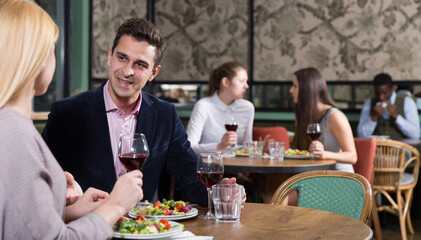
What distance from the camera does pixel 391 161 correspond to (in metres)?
4.77

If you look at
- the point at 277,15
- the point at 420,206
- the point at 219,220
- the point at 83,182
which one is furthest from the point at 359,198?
the point at 277,15

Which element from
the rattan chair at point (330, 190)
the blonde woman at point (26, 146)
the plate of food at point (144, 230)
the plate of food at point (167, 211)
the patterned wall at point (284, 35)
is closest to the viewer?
the blonde woman at point (26, 146)

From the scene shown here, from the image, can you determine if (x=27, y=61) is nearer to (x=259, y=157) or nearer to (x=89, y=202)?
(x=89, y=202)

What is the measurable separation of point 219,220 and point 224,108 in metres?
2.93

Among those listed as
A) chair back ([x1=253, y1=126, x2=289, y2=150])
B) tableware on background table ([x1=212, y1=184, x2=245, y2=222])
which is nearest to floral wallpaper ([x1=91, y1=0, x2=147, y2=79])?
chair back ([x1=253, y1=126, x2=289, y2=150])

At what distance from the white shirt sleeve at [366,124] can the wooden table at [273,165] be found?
8.80 ft

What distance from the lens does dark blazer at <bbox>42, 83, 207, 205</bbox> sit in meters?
2.14

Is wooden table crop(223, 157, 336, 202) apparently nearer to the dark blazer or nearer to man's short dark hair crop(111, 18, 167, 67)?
the dark blazer

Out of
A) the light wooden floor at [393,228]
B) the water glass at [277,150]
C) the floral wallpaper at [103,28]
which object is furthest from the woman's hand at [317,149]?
the floral wallpaper at [103,28]

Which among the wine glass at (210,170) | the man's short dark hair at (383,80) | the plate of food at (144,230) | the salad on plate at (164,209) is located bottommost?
the salad on plate at (164,209)

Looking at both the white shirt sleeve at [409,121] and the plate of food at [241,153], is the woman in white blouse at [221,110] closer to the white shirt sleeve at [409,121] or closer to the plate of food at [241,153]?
the plate of food at [241,153]

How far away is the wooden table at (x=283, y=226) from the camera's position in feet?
5.15

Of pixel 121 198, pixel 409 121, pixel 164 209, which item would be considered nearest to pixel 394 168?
pixel 409 121

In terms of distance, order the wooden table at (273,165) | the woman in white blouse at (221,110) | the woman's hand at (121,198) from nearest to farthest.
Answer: the woman's hand at (121,198) < the wooden table at (273,165) < the woman in white blouse at (221,110)
